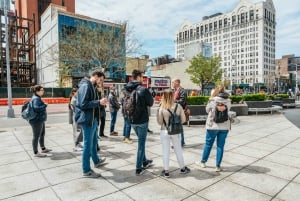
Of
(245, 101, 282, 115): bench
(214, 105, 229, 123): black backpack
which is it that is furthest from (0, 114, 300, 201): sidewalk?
(245, 101, 282, 115): bench

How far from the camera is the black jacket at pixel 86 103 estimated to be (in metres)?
4.14

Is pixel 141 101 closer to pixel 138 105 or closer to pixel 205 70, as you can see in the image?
pixel 138 105

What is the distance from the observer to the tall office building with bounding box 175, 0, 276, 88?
4719 inches

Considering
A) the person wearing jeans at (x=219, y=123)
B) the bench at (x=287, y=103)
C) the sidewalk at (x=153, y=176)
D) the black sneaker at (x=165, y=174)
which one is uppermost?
the person wearing jeans at (x=219, y=123)

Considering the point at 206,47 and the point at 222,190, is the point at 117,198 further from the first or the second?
the point at 206,47

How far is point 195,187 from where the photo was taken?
3.88 meters

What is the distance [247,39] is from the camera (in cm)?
12675

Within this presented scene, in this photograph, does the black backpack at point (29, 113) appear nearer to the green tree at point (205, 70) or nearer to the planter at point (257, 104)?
the planter at point (257, 104)

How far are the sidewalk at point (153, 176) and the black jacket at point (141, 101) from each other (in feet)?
3.77

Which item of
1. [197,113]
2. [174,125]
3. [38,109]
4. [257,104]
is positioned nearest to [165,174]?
[174,125]

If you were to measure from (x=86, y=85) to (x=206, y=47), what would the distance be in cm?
7599

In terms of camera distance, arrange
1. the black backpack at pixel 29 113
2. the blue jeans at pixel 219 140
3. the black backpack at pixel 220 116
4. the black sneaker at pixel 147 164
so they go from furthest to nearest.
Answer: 1. the black backpack at pixel 29 113
2. the black sneaker at pixel 147 164
3. the blue jeans at pixel 219 140
4. the black backpack at pixel 220 116

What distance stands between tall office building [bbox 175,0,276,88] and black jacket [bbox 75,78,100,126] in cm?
11074

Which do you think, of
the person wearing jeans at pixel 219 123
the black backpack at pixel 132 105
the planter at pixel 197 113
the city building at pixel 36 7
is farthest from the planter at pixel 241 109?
the city building at pixel 36 7
